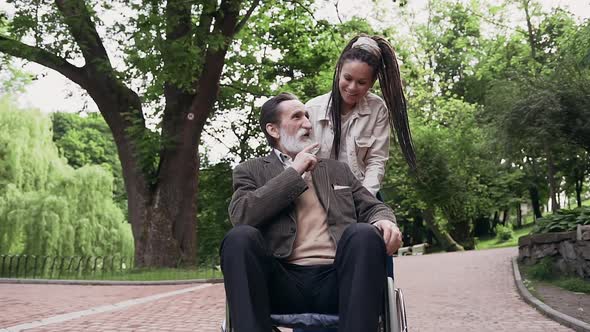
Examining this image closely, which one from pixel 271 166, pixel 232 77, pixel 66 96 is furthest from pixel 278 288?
pixel 232 77

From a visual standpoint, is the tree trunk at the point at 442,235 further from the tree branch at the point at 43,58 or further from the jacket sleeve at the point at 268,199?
the jacket sleeve at the point at 268,199

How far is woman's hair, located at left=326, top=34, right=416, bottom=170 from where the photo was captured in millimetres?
3135

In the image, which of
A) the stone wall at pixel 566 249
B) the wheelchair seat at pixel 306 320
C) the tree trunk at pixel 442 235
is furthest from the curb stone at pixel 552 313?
the tree trunk at pixel 442 235

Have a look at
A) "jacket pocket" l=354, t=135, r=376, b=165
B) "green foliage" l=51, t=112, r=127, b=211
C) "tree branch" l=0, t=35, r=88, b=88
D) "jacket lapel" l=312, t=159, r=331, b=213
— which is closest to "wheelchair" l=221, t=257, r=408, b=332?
"jacket lapel" l=312, t=159, r=331, b=213

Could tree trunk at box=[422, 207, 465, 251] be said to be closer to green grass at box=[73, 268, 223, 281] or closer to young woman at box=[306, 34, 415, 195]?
green grass at box=[73, 268, 223, 281]

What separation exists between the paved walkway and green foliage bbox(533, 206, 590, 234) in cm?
102

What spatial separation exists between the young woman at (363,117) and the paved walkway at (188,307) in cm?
353

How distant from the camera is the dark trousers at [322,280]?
2.34 metres

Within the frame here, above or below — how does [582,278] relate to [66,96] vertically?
below

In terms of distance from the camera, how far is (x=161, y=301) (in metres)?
9.23

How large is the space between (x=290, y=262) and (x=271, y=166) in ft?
1.30

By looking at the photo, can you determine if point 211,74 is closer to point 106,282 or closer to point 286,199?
point 106,282

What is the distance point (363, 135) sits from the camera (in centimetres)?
328

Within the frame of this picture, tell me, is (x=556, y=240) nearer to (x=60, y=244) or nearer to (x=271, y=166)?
(x=271, y=166)
